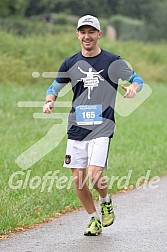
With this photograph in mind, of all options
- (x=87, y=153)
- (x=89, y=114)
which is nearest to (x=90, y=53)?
(x=89, y=114)

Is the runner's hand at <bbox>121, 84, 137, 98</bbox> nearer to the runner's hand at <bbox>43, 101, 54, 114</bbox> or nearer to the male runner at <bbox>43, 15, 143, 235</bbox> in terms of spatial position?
the male runner at <bbox>43, 15, 143, 235</bbox>

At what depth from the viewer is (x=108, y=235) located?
7723 mm

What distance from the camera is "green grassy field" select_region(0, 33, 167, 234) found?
9242 millimetres

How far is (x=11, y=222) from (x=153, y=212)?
1.89 m

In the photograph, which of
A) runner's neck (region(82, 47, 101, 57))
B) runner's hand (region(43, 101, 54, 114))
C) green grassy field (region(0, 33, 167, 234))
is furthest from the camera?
green grassy field (region(0, 33, 167, 234))

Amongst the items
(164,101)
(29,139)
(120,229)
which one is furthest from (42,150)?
(164,101)

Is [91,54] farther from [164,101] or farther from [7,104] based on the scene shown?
[164,101]

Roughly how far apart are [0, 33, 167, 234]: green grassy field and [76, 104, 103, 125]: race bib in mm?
1368

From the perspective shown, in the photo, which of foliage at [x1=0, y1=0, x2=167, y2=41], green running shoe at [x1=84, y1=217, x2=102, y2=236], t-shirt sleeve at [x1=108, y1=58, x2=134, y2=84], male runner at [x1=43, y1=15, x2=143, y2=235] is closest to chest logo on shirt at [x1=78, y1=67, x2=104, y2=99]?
male runner at [x1=43, y1=15, x2=143, y2=235]

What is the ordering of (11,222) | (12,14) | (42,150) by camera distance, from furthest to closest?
(12,14) → (42,150) → (11,222)

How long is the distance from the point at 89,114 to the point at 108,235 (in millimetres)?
1236

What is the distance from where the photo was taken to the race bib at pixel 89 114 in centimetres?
750

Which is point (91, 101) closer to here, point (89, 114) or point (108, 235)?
point (89, 114)

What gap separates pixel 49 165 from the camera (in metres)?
12.4
